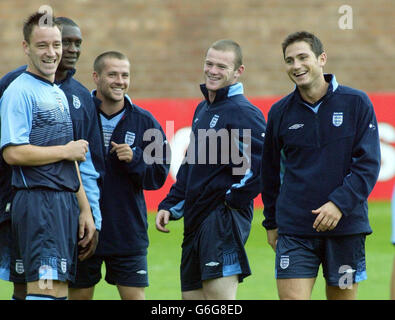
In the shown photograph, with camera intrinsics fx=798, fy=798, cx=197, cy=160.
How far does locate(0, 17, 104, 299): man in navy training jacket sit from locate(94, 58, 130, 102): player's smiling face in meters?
0.29

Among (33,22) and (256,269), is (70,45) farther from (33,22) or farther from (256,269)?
(256,269)

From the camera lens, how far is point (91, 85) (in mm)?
15641

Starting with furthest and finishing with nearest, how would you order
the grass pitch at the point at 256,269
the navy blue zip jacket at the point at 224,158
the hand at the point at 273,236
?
the grass pitch at the point at 256,269
the navy blue zip jacket at the point at 224,158
the hand at the point at 273,236

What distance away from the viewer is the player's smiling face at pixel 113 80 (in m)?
5.96

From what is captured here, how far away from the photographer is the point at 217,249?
559 cm

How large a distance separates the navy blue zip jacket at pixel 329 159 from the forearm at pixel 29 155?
1.56 metres

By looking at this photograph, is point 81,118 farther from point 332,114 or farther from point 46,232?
point 332,114

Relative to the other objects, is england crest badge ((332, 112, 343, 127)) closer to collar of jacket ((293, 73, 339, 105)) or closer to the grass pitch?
collar of jacket ((293, 73, 339, 105))

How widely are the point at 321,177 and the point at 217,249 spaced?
95cm

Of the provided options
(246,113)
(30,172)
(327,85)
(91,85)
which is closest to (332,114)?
(327,85)

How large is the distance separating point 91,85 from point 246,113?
10.3 meters

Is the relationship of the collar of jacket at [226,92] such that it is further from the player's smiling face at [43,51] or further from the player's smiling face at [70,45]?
the player's smiling face at [43,51]

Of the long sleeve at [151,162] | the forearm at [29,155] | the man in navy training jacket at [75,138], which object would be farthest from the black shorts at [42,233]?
the long sleeve at [151,162]

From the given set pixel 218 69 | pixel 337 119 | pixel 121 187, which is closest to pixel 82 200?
pixel 121 187
